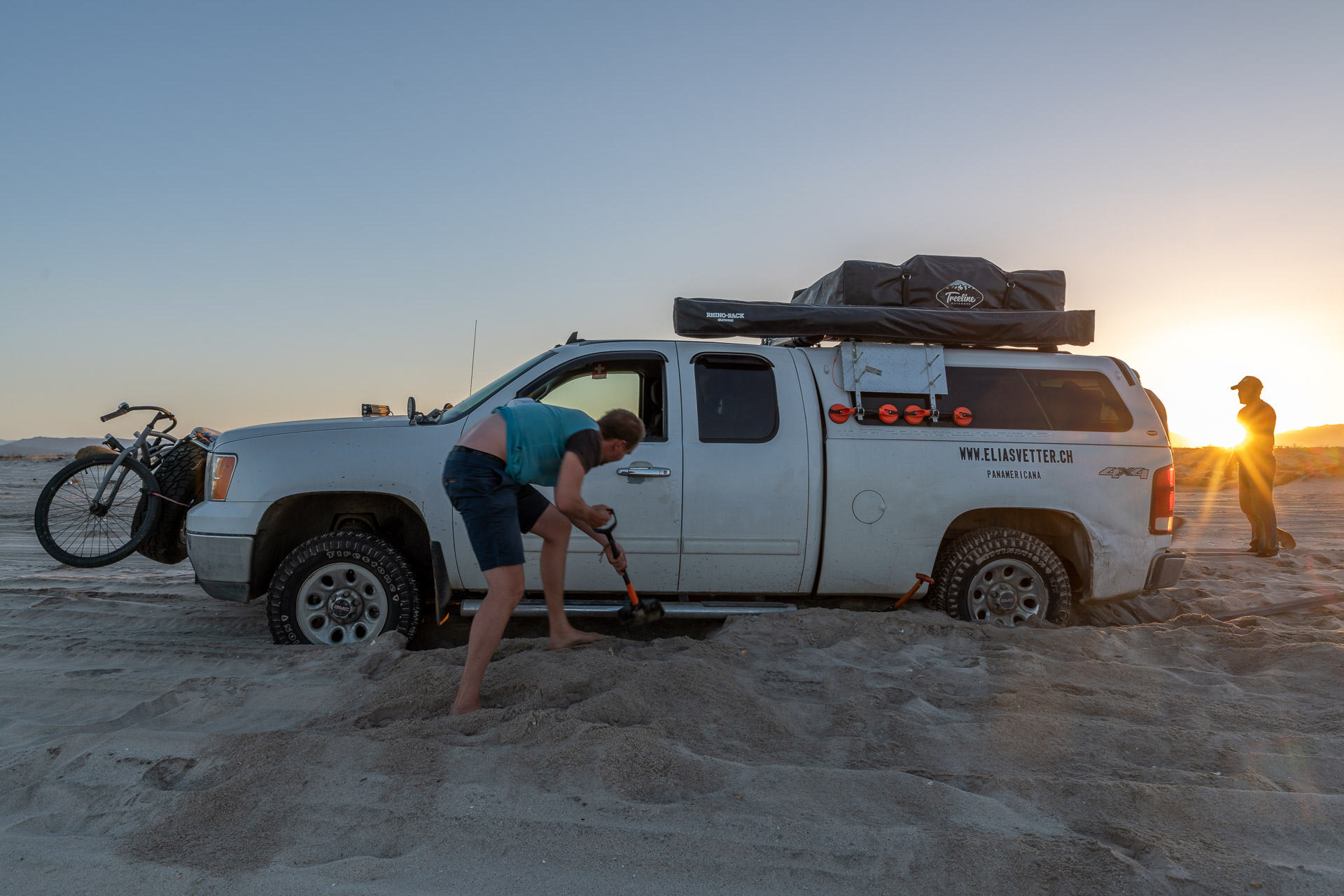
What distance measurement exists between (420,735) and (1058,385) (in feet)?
14.2

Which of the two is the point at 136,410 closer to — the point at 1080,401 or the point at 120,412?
the point at 120,412

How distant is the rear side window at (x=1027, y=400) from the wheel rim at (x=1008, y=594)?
0.88 m

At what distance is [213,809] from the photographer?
268 centimetres

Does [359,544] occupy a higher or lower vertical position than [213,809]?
higher

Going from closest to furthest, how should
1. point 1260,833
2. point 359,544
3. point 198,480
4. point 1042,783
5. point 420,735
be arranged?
1. point 1260,833
2. point 1042,783
3. point 420,735
4. point 359,544
5. point 198,480

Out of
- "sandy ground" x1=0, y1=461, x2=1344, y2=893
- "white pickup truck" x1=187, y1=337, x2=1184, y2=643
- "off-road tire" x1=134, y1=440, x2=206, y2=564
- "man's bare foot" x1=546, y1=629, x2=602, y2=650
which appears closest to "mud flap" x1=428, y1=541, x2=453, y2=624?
"white pickup truck" x1=187, y1=337, x2=1184, y2=643

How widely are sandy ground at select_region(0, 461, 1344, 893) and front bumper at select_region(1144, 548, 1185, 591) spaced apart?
41 cm

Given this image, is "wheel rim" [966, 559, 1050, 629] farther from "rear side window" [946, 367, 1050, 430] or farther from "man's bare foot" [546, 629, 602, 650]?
"man's bare foot" [546, 629, 602, 650]

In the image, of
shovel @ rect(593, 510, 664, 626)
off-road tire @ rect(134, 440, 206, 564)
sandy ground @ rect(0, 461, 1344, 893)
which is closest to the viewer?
sandy ground @ rect(0, 461, 1344, 893)

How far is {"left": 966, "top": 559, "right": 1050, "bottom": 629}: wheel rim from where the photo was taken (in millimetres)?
5133

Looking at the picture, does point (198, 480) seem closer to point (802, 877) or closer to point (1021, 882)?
point (802, 877)

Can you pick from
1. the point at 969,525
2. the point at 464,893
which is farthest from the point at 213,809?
the point at 969,525

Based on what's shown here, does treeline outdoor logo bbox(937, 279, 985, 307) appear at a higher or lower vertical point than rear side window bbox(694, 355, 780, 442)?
higher

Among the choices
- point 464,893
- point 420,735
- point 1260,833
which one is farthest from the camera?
point 420,735
